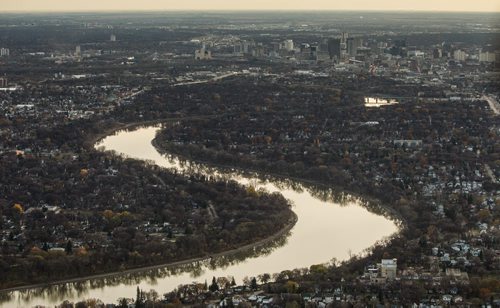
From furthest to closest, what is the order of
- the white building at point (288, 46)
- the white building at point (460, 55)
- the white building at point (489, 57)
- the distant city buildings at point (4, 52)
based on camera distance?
1. the white building at point (288, 46)
2. the distant city buildings at point (4, 52)
3. the white building at point (460, 55)
4. the white building at point (489, 57)

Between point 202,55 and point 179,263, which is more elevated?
point 179,263

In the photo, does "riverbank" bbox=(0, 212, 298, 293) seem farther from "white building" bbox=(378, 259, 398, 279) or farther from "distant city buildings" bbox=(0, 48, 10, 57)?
"distant city buildings" bbox=(0, 48, 10, 57)

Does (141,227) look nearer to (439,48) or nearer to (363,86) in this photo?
(363,86)

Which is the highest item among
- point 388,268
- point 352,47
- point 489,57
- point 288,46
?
point 489,57

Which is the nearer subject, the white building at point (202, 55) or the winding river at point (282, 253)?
the winding river at point (282, 253)

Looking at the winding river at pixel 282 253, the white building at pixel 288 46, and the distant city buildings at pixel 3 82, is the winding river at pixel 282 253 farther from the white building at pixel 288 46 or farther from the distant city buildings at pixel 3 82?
the white building at pixel 288 46

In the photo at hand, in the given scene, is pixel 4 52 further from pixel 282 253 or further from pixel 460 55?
pixel 282 253

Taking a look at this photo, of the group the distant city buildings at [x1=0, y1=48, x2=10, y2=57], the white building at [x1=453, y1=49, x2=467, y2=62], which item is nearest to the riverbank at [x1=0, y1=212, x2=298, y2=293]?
the white building at [x1=453, y1=49, x2=467, y2=62]

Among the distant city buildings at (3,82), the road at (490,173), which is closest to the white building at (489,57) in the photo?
the road at (490,173)

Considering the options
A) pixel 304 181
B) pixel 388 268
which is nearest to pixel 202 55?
pixel 304 181
